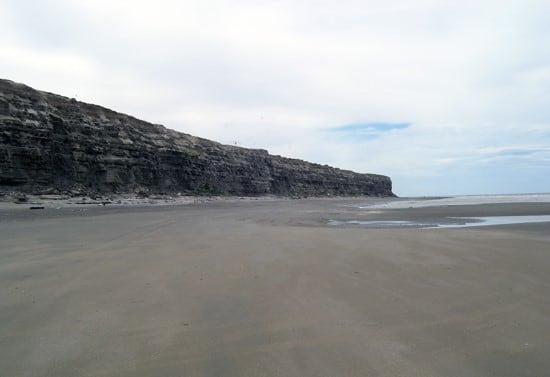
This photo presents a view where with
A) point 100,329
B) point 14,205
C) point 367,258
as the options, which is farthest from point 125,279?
point 14,205

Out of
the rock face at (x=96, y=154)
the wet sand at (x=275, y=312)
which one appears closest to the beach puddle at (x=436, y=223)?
the wet sand at (x=275, y=312)

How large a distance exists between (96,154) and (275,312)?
25.7 metres

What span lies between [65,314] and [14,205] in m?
15.8

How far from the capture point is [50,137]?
21641mm

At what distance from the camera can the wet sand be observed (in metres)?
2.09

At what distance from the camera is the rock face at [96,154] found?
769 inches

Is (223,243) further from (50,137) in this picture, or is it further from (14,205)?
(50,137)

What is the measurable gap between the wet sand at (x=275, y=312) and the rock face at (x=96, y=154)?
18108mm

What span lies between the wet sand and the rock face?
1811 cm

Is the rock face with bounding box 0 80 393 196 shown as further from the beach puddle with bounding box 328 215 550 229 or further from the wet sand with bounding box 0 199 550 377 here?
the beach puddle with bounding box 328 215 550 229

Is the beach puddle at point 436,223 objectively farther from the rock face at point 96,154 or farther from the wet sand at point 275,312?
the rock face at point 96,154

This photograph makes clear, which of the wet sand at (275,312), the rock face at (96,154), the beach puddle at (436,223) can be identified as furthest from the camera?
the rock face at (96,154)

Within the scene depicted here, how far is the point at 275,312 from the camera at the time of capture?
2.90 metres

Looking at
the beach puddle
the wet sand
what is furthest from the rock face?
the beach puddle
